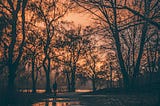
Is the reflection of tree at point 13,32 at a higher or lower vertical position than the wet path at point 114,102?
higher

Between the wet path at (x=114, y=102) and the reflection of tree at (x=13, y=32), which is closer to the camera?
the wet path at (x=114, y=102)

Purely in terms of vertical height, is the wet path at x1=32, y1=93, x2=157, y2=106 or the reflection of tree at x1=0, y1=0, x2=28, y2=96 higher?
the reflection of tree at x1=0, y1=0, x2=28, y2=96

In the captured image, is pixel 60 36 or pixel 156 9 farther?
pixel 60 36

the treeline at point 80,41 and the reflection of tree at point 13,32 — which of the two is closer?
the treeline at point 80,41

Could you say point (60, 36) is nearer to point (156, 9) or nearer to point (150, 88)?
point (150, 88)

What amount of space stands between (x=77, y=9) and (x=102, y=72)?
56656mm

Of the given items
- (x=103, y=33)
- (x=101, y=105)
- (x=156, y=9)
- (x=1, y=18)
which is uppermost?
(x=1, y=18)

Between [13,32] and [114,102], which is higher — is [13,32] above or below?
above

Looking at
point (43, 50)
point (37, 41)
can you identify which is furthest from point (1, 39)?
point (43, 50)

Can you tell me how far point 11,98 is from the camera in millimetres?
22328

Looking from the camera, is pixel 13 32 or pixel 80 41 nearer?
pixel 80 41

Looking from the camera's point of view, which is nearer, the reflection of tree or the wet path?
the wet path

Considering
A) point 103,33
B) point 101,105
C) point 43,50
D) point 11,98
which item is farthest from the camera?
point 43,50

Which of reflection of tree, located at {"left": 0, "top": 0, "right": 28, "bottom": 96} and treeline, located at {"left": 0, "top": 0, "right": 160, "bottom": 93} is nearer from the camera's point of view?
treeline, located at {"left": 0, "top": 0, "right": 160, "bottom": 93}
